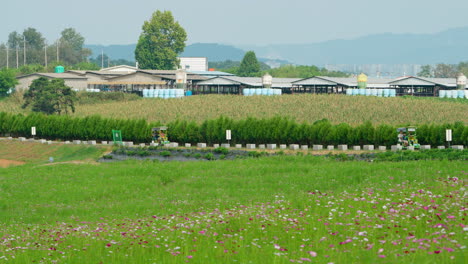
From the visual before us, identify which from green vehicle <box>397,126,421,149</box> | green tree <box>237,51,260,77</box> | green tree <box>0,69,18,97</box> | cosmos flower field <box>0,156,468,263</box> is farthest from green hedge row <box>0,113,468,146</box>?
green tree <box>237,51,260,77</box>

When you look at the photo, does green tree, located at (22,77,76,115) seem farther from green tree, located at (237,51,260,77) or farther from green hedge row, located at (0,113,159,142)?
green tree, located at (237,51,260,77)

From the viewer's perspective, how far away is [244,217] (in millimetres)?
17188

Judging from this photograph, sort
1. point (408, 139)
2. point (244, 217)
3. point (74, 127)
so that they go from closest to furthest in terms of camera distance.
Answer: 1. point (244, 217)
2. point (408, 139)
3. point (74, 127)

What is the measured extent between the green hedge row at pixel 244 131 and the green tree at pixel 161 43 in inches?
4022

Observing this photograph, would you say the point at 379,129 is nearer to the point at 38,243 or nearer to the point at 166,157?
the point at 166,157

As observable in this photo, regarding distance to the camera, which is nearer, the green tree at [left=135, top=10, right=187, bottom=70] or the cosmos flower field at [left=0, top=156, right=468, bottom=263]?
the cosmos flower field at [left=0, top=156, right=468, bottom=263]

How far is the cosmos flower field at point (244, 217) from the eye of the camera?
43.3ft

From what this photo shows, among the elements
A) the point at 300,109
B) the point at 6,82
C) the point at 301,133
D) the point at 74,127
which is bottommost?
the point at 301,133

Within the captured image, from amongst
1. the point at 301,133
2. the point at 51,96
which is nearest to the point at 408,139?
the point at 301,133

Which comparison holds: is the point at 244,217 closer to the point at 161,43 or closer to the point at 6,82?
the point at 6,82

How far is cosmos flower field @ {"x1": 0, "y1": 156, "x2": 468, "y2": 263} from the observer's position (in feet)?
43.3

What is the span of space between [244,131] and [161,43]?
4696 inches

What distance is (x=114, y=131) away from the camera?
54531 millimetres

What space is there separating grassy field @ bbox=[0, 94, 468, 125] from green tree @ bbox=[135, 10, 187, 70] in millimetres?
73381
